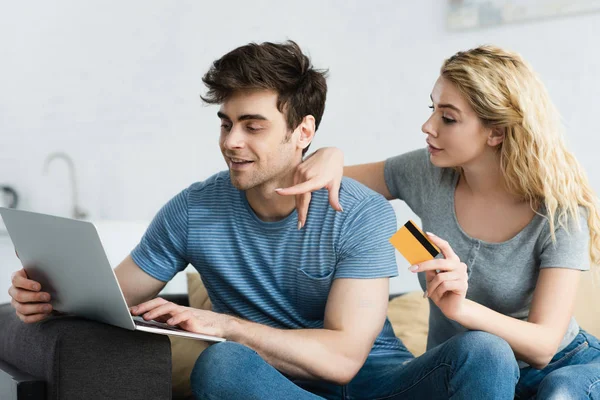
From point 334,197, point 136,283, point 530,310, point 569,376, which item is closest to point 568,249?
point 530,310

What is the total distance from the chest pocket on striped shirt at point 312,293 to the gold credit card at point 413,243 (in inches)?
13.5

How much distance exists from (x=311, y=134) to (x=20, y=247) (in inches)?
30.2

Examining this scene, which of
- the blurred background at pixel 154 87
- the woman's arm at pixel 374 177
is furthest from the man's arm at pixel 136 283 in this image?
the blurred background at pixel 154 87

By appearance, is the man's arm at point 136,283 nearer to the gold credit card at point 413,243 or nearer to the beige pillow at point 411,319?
the gold credit card at point 413,243

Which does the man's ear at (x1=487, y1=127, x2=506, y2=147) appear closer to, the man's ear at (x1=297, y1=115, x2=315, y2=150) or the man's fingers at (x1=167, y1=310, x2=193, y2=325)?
the man's ear at (x1=297, y1=115, x2=315, y2=150)

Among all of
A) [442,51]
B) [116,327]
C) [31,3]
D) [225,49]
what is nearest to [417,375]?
[116,327]

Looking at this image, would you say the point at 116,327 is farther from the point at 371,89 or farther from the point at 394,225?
the point at 371,89

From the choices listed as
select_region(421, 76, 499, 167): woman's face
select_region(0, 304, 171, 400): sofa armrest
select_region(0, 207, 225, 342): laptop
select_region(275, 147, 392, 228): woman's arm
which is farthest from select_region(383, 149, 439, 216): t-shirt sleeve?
select_region(0, 304, 171, 400): sofa armrest

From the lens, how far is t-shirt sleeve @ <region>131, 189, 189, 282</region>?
6.79 feet

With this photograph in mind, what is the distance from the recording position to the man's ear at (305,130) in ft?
6.75

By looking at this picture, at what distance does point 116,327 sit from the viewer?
162 cm

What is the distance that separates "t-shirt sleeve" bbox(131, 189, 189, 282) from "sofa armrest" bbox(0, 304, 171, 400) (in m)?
0.41

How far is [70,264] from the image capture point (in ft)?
5.20

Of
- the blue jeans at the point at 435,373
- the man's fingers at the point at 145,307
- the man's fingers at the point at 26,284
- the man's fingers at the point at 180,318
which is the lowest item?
the blue jeans at the point at 435,373
